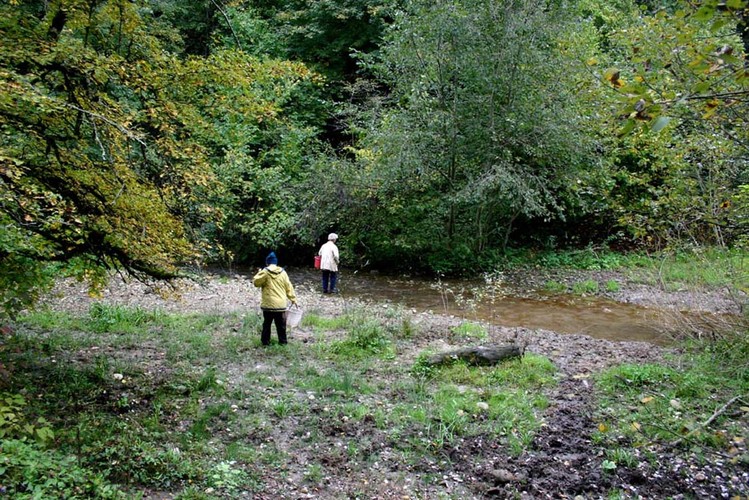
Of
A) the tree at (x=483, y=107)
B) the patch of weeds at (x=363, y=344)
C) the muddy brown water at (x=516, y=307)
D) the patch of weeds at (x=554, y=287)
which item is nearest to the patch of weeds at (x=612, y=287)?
the muddy brown water at (x=516, y=307)

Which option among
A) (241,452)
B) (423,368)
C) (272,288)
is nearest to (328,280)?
(272,288)

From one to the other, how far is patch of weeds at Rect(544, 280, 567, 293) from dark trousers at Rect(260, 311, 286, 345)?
31.8 feet

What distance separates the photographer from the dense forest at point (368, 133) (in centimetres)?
574

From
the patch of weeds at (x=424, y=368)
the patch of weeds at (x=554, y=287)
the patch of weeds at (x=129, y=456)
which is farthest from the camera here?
the patch of weeds at (x=554, y=287)

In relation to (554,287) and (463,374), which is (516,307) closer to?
(554,287)

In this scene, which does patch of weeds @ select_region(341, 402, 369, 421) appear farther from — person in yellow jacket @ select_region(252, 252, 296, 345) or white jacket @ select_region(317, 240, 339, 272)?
white jacket @ select_region(317, 240, 339, 272)

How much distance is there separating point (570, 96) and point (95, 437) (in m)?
15.5

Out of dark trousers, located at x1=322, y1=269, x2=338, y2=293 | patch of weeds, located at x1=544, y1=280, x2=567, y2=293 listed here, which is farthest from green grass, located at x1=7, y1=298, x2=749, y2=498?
patch of weeds, located at x1=544, y1=280, x2=567, y2=293

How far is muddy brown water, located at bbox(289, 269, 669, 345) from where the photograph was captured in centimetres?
1235

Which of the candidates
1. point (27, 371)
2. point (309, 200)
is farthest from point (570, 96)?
A: point (27, 371)

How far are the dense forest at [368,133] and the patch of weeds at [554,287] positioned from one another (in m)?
2.43

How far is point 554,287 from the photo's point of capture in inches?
664

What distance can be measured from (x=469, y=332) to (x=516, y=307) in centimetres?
442

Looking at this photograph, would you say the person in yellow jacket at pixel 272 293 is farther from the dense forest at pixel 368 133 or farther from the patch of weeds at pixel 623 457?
the patch of weeds at pixel 623 457
